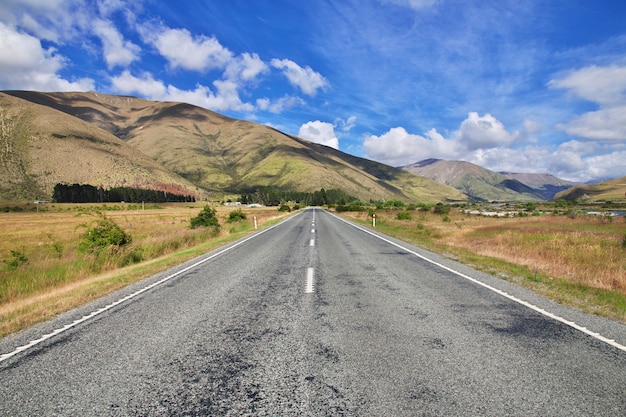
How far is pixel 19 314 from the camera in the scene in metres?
6.50

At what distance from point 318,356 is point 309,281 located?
4.34 meters

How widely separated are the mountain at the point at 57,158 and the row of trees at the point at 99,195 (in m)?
9.39

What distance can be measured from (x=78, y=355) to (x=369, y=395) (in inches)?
154

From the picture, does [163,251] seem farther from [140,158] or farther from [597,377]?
[140,158]

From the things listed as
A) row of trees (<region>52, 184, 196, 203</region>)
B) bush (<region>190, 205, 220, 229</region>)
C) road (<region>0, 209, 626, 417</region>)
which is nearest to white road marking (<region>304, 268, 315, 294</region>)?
→ road (<region>0, 209, 626, 417</region>)

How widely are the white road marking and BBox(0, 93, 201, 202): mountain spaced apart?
12626 cm

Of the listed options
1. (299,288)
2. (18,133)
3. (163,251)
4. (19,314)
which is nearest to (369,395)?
(299,288)

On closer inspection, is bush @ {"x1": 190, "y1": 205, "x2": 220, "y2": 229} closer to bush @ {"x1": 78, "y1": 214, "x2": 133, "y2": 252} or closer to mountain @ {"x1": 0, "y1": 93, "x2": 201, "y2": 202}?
bush @ {"x1": 78, "y1": 214, "x2": 133, "y2": 252}

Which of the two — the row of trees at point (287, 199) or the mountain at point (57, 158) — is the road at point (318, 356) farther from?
the row of trees at point (287, 199)

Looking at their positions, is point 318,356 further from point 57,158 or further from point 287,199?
point 287,199

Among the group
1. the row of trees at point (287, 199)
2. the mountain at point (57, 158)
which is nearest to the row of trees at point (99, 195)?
the mountain at point (57, 158)

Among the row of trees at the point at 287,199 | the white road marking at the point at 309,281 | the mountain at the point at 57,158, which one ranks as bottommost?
the white road marking at the point at 309,281

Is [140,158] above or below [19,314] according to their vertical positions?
above

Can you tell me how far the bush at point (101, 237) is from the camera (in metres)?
15.8
